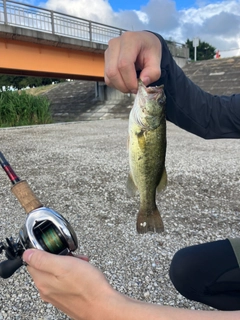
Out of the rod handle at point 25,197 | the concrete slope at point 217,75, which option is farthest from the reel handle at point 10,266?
the concrete slope at point 217,75

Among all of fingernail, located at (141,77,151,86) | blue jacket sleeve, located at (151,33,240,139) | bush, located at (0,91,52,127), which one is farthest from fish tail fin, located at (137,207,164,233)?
bush, located at (0,91,52,127)

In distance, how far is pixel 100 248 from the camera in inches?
125

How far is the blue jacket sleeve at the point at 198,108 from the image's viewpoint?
1790 millimetres

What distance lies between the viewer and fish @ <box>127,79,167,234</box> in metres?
1.54

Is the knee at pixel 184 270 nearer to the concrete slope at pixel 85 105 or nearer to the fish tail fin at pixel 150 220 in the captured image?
the fish tail fin at pixel 150 220

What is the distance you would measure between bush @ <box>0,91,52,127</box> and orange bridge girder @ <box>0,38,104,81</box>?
1161 mm

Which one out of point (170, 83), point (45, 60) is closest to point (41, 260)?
point (170, 83)

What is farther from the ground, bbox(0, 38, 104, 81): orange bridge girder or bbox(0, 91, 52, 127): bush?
bbox(0, 38, 104, 81): orange bridge girder

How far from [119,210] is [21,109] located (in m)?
10.6

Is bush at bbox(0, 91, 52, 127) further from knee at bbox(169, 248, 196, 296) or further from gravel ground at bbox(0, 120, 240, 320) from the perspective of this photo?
knee at bbox(169, 248, 196, 296)

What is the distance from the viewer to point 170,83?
1.77 m

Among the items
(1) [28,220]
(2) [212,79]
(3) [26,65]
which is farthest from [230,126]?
(2) [212,79]

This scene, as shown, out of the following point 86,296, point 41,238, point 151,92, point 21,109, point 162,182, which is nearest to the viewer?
point 86,296

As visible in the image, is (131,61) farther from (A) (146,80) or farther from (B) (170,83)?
(B) (170,83)
